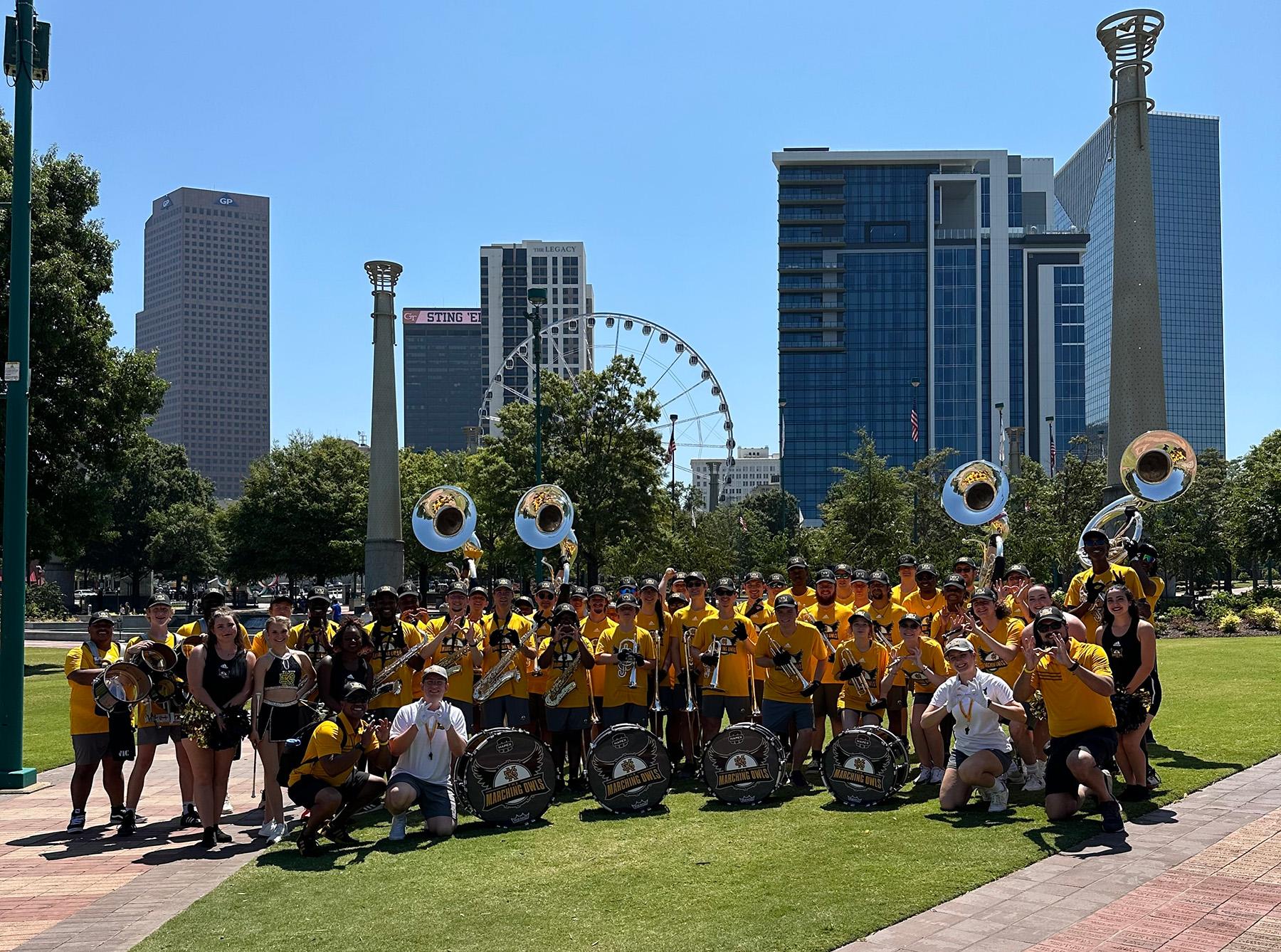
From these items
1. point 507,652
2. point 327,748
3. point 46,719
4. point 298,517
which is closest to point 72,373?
point 46,719

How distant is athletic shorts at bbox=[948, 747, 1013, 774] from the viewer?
29.2 feet

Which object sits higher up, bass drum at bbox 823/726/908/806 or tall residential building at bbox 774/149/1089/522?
tall residential building at bbox 774/149/1089/522

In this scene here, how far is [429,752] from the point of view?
30.0ft

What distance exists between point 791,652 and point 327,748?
4.15 m

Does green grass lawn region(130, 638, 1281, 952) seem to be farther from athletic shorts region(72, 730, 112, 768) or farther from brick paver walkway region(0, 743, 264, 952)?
athletic shorts region(72, 730, 112, 768)

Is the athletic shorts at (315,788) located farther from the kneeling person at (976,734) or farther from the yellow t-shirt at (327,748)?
the kneeling person at (976,734)

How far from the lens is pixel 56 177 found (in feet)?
90.6

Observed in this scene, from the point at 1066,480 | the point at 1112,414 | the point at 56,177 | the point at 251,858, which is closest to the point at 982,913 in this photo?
the point at 251,858

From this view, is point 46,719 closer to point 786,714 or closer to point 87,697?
point 87,697

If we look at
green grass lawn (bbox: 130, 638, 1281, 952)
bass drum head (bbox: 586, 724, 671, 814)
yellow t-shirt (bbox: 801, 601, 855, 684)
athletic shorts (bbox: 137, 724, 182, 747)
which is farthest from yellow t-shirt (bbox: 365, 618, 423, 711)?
yellow t-shirt (bbox: 801, 601, 855, 684)

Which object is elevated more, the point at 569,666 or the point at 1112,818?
the point at 569,666

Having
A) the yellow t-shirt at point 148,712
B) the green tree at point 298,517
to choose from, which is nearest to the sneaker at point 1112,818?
the yellow t-shirt at point 148,712

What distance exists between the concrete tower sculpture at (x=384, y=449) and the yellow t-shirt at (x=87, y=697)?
1931cm

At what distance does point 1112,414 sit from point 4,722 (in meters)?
21.4
